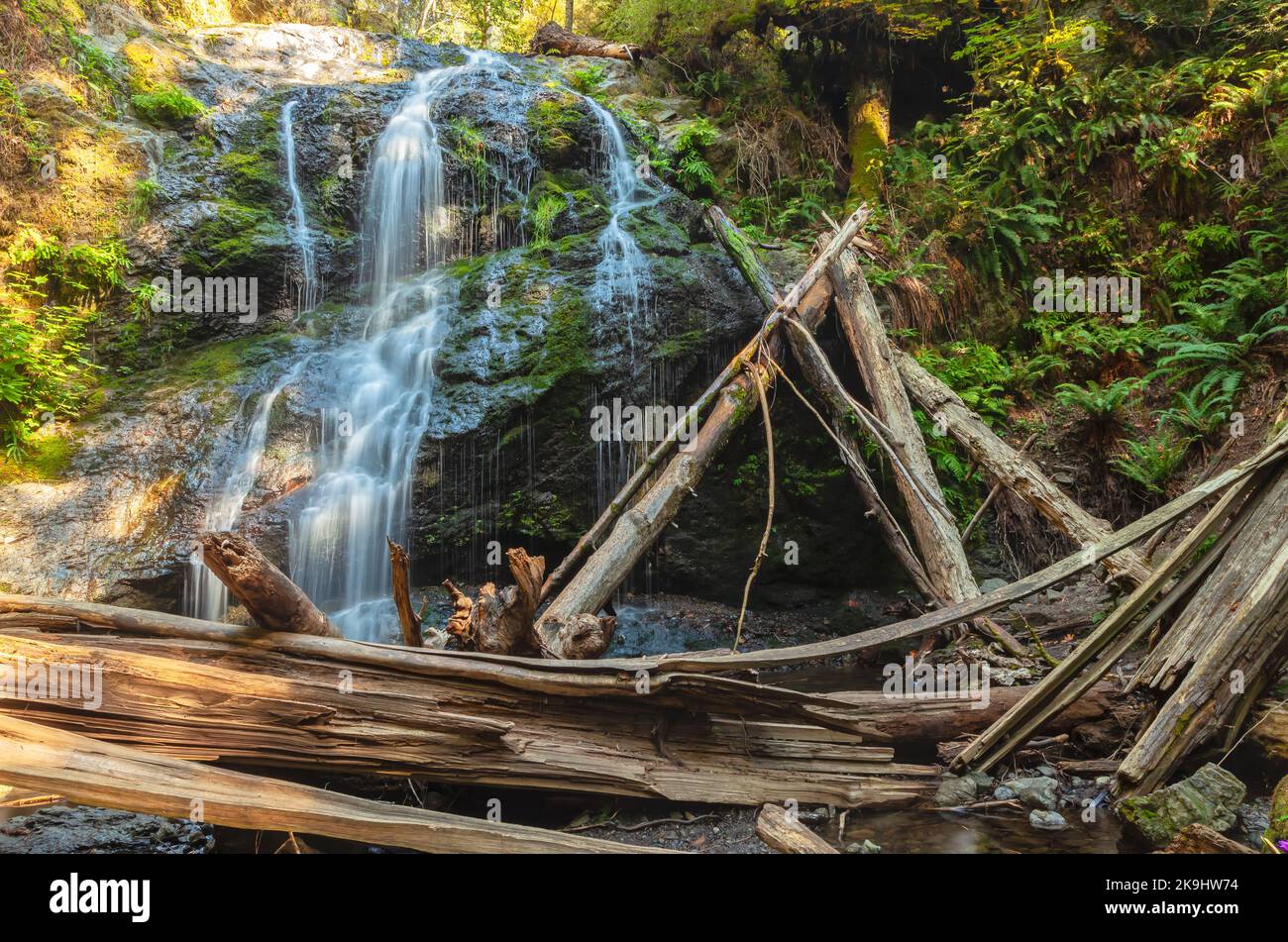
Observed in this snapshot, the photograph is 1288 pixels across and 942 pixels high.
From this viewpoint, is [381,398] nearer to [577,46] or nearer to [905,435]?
[905,435]

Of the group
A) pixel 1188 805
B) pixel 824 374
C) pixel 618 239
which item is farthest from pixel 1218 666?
pixel 618 239

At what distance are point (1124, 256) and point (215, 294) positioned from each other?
12.1 metres

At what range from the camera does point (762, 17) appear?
1277cm

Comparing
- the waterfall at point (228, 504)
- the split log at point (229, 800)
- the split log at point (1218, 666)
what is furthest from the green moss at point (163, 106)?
the split log at point (1218, 666)

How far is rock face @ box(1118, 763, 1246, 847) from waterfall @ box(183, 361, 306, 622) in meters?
6.86

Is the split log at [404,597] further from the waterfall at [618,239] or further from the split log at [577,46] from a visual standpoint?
the split log at [577,46]

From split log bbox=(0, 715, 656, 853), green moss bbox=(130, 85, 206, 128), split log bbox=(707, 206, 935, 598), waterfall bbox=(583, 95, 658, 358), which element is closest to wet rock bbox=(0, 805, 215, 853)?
split log bbox=(0, 715, 656, 853)

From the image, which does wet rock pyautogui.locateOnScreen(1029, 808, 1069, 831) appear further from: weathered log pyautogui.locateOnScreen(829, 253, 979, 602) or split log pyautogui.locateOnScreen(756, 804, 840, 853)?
weathered log pyautogui.locateOnScreen(829, 253, 979, 602)

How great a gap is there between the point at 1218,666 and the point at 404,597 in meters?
4.38

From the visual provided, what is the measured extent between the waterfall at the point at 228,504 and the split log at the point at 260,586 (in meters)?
2.97

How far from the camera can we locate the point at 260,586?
3.66 meters

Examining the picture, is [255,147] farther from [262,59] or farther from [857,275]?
[857,275]

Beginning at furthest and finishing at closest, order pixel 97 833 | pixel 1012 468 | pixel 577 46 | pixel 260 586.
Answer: pixel 577 46 → pixel 1012 468 → pixel 97 833 → pixel 260 586

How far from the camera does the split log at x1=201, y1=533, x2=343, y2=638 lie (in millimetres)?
3428
